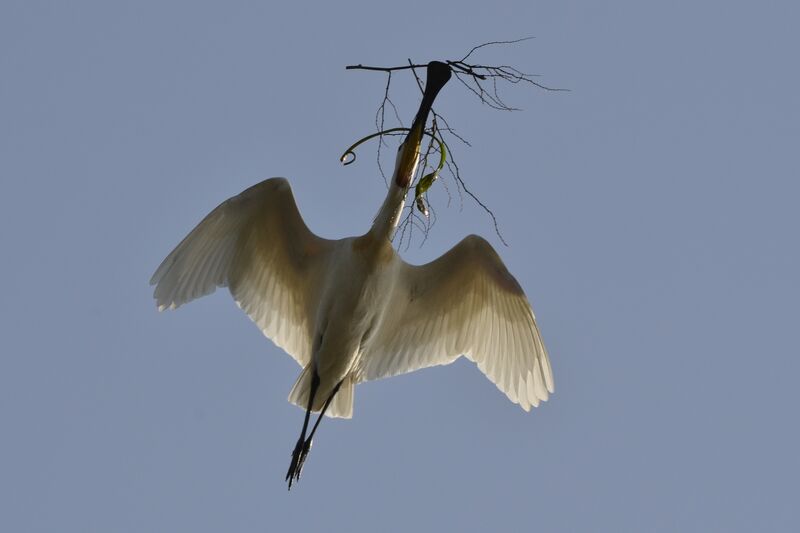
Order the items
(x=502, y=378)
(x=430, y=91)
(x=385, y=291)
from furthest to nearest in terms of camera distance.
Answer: (x=502, y=378) < (x=385, y=291) < (x=430, y=91)

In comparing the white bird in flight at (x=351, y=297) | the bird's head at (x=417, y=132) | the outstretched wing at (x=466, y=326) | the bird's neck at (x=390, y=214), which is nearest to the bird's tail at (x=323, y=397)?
the white bird in flight at (x=351, y=297)

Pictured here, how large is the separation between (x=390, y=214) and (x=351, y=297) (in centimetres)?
76

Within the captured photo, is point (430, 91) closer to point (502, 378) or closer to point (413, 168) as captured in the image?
point (413, 168)

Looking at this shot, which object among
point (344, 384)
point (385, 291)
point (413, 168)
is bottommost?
point (344, 384)

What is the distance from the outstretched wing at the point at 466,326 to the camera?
35.9ft

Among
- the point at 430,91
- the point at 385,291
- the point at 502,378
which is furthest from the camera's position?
the point at 502,378

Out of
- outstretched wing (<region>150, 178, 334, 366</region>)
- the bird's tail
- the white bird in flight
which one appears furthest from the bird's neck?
the bird's tail

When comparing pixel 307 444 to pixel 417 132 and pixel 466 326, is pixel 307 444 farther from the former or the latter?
pixel 417 132

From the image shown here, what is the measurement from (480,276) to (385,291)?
1.07m

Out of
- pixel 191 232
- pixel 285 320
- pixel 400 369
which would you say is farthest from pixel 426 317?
pixel 191 232

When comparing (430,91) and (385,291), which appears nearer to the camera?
(430,91)

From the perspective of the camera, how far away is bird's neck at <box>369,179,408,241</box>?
10.1m

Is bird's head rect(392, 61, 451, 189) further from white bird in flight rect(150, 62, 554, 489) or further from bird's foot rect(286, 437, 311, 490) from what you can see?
bird's foot rect(286, 437, 311, 490)

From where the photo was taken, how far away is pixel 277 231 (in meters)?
10.8
